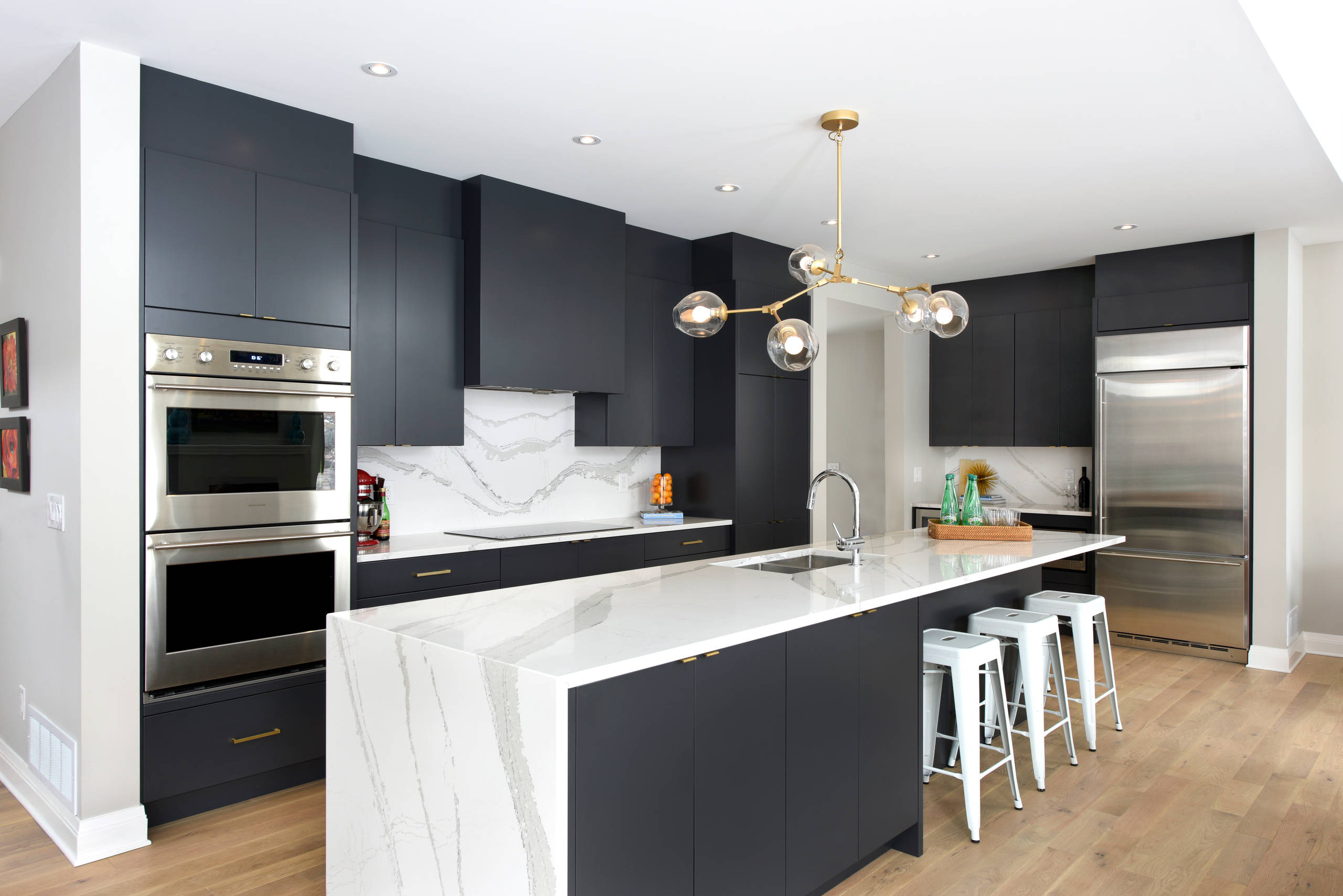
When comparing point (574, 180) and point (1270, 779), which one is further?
point (574, 180)

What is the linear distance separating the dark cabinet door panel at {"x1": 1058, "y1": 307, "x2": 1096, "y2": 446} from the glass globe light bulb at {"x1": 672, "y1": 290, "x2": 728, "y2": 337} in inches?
161

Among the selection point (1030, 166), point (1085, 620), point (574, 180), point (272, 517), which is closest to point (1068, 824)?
point (1085, 620)

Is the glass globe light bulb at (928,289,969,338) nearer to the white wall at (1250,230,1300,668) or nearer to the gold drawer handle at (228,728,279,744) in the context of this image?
the gold drawer handle at (228,728,279,744)

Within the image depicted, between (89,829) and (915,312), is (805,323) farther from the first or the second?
(89,829)

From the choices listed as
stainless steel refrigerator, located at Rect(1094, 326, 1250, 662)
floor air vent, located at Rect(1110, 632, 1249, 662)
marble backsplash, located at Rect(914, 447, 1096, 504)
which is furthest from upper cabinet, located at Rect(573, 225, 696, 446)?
floor air vent, located at Rect(1110, 632, 1249, 662)

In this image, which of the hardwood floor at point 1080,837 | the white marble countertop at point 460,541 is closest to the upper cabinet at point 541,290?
the white marble countertop at point 460,541

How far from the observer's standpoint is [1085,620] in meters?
3.72

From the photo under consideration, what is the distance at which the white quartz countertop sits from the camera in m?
1.84

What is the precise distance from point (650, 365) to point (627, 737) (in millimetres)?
3492

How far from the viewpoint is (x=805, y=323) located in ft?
10.6

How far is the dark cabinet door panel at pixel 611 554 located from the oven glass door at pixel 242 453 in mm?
1317

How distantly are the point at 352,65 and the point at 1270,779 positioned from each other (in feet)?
14.5

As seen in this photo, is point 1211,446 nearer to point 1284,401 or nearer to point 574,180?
point 1284,401


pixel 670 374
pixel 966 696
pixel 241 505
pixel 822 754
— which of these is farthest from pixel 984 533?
pixel 241 505
